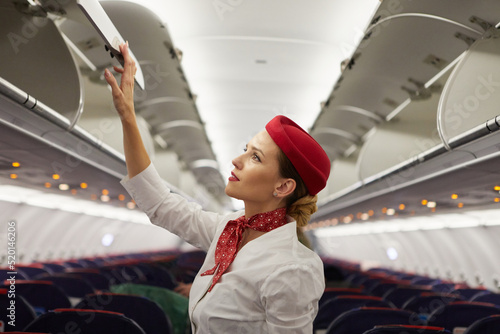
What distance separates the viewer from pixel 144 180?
2.22 metres

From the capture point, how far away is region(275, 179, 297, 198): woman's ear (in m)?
2.15

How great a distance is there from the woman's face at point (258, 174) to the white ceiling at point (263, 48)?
2554 millimetres

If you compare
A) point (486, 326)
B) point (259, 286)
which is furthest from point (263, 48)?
point (259, 286)

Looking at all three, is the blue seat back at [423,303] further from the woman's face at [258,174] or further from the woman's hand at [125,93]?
the woman's hand at [125,93]

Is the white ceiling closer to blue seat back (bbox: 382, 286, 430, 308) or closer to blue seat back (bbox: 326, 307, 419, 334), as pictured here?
blue seat back (bbox: 326, 307, 419, 334)

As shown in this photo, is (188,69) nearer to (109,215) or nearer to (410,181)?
(410,181)

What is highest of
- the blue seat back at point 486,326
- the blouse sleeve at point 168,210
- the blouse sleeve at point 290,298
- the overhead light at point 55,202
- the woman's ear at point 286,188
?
the woman's ear at point 286,188

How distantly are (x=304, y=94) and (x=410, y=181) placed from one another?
4148 mm

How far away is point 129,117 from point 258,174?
22.7 inches

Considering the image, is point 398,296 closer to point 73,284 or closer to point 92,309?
point 73,284

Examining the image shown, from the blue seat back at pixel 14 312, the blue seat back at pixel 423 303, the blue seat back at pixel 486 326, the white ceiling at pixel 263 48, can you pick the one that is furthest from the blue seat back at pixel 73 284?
the blue seat back at pixel 486 326

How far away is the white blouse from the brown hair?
0.05 meters

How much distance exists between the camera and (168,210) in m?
2.33

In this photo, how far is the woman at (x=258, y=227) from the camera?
1912mm
